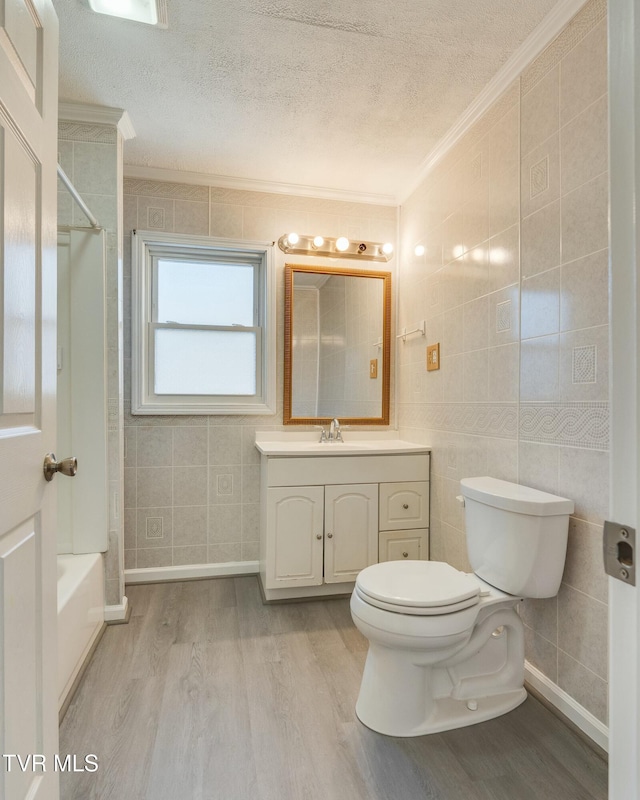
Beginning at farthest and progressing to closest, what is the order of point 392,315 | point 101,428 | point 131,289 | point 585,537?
1. point 392,315
2. point 131,289
3. point 101,428
4. point 585,537

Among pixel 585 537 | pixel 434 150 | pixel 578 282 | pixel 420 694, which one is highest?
pixel 434 150

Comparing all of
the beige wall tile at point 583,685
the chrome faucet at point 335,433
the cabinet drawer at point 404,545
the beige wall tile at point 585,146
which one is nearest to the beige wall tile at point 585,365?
the beige wall tile at point 585,146

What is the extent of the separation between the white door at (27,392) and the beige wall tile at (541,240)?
5.04 ft

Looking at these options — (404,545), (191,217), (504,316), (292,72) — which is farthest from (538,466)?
(191,217)

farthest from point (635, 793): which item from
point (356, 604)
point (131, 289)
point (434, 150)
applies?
point (131, 289)

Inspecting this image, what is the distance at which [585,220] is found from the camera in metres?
1.37

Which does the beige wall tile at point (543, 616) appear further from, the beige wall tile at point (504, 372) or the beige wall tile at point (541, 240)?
the beige wall tile at point (541, 240)

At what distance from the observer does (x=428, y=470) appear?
2.40m

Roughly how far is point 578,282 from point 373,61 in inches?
46.2

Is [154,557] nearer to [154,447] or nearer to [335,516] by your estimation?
[154,447]

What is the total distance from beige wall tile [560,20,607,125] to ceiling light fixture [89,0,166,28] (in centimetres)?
137

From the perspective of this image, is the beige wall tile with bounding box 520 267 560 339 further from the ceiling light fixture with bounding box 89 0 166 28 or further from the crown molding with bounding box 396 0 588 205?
the ceiling light fixture with bounding box 89 0 166 28

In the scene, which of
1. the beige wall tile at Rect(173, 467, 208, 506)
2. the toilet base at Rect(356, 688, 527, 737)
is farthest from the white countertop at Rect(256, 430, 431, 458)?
the toilet base at Rect(356, 688, 527, 737)

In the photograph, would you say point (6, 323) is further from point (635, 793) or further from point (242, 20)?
point (242, 20)
